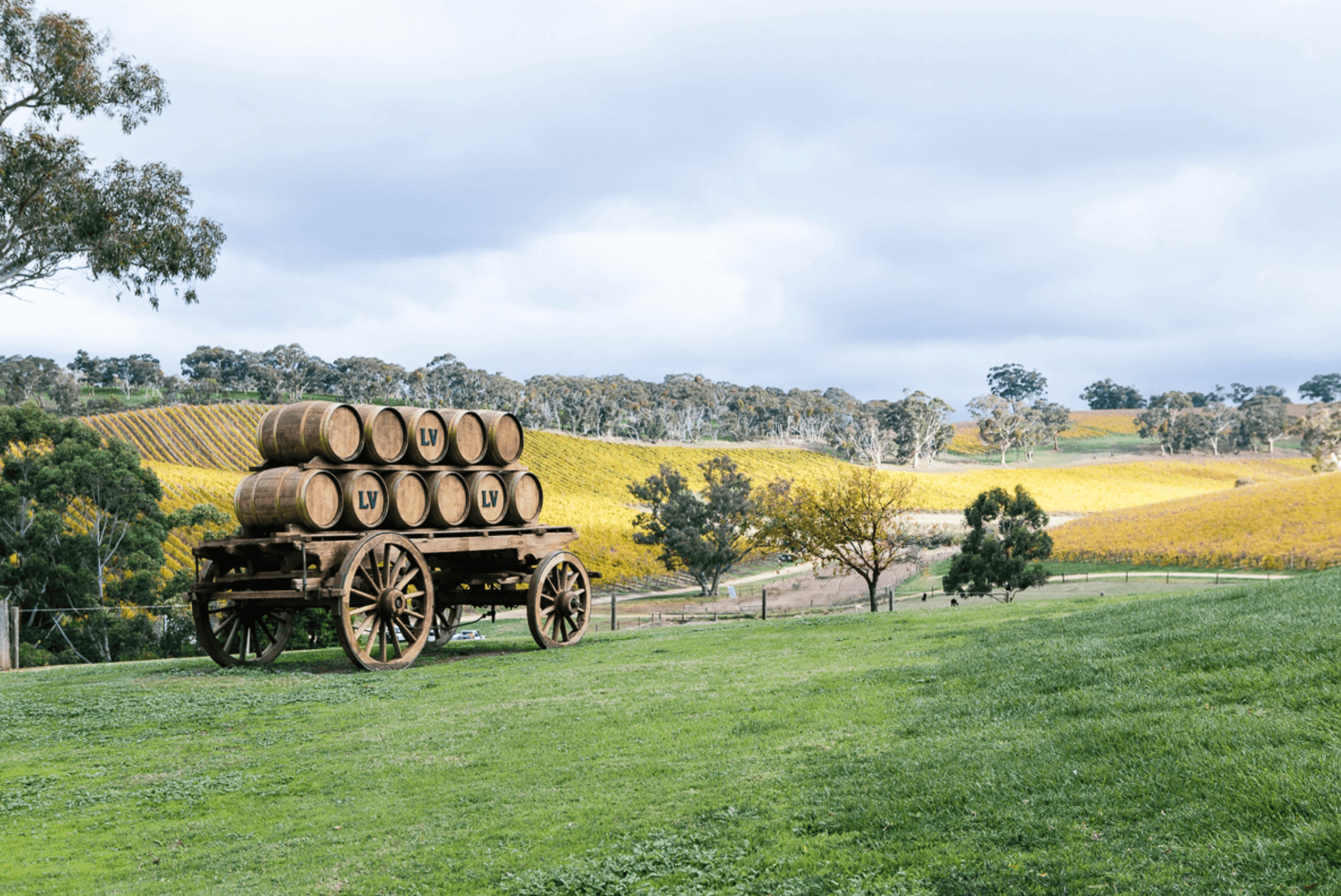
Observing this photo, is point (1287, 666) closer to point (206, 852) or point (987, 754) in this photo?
point (987, 754)

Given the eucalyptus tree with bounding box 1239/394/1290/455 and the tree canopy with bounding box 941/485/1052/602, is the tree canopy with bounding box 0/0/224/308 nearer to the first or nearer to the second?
the tree canopy with bounding box 941/485/1052/602

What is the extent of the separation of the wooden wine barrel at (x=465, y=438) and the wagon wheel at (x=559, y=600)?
231 centimetres

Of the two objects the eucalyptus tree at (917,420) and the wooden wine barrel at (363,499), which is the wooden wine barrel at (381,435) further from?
the eucalyptus tree at (917,420)

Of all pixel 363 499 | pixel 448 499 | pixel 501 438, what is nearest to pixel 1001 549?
pixel 501 438

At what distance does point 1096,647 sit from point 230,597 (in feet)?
37.6

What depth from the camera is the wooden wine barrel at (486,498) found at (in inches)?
637

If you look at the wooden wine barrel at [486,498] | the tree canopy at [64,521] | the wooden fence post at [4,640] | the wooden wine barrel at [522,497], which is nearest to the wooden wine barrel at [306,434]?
the wooden wine barrel at [486,498]

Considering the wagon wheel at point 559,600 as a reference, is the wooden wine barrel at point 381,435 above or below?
above

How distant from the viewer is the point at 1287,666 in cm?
734

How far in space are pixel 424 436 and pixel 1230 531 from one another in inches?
1912

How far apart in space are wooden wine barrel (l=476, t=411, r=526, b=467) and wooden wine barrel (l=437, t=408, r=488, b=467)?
105 millimetres

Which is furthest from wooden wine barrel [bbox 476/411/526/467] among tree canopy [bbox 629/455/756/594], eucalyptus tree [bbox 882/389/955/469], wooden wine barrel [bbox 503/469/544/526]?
eucalyptus tree [bbox 882/389/955/469]

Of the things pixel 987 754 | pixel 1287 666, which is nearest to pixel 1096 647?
pixel 1287 666

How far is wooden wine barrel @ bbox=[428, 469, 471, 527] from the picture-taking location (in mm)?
15414
